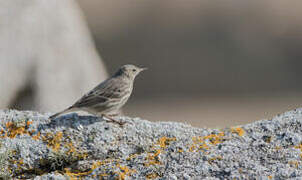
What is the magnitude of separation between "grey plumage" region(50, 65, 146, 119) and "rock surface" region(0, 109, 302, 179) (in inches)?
21.2

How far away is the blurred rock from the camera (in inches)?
415

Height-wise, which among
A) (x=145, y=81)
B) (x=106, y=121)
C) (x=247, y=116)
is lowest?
(x=106, y=121)

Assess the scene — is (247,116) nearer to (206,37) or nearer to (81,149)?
(206,37)

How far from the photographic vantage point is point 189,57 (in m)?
23.0

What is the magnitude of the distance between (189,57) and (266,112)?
477cm

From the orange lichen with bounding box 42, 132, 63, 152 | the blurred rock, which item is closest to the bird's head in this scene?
the orange lichen with bounding box 42, 132, 63, 152

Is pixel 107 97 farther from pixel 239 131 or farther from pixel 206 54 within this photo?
pixel 206 54

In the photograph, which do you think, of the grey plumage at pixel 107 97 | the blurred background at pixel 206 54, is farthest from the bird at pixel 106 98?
the blurred background at pixel 206 54

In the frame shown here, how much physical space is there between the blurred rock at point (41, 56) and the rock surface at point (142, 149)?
3832 millimetres

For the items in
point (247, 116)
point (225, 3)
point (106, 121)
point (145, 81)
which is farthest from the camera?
point (225, 3)

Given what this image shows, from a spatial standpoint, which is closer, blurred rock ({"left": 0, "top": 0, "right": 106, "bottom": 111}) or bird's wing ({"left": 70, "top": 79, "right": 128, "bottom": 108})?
bird's wing ({"left": 70, "top": 79, "right": 128, "bottom": 108})

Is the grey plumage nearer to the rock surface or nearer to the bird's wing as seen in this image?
the bird's wing

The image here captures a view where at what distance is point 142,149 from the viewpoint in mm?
6082

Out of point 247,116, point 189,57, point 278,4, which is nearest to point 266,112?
point 247,116
